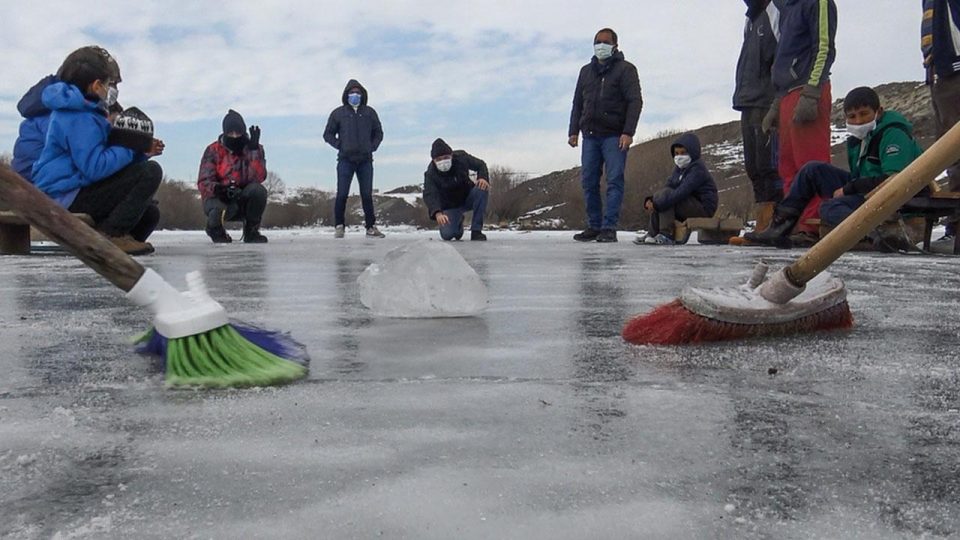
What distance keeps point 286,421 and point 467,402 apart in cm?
27

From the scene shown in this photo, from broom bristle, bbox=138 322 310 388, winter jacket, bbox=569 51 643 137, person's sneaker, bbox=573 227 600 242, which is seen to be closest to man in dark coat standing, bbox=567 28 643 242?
winter jacket, bbox=569 51 643 137

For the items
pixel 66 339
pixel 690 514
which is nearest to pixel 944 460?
pixel 690 514

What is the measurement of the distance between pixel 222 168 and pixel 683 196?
4398 millimetres

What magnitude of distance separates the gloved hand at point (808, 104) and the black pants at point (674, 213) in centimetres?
159

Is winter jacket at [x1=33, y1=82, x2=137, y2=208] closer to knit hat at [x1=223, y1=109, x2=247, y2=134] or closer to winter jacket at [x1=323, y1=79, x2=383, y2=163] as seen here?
knit hat at [x1=223, y1=109, x2=247, y2=134]

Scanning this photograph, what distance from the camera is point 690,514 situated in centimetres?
75

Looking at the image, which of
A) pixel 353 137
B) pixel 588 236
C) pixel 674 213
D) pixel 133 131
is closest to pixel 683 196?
pixel 674 213

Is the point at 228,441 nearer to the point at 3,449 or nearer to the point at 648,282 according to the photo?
the point at 3,449

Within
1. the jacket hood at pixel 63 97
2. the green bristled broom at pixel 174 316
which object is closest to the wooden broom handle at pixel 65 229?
the green bristled broom at pixel 174 316

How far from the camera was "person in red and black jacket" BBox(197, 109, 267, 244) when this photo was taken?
24.0ft

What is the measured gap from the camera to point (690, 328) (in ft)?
5.62

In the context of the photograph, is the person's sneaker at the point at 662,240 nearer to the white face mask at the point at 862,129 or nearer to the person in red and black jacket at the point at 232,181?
the white face mask at the point at 862,129

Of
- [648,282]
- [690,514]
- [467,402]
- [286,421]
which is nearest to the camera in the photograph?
[690,514]

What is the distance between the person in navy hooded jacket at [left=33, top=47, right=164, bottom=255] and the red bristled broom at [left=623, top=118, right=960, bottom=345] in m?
3.72
